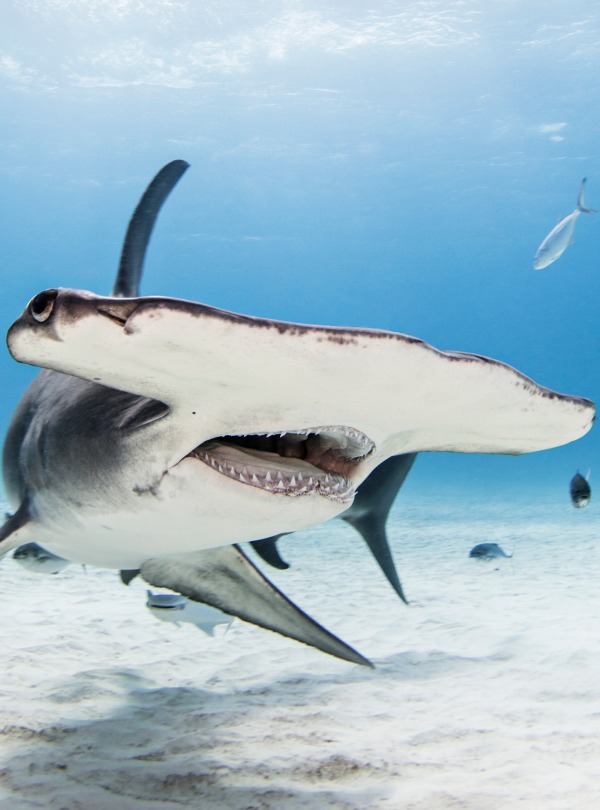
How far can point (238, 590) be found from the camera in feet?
10.6

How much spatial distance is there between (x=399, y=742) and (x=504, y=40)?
3401cm

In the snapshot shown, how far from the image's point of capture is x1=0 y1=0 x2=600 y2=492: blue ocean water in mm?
27953

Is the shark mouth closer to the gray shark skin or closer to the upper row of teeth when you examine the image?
the upper row of teeth

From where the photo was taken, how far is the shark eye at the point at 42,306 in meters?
1.37

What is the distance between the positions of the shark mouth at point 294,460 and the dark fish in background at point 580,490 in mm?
5388

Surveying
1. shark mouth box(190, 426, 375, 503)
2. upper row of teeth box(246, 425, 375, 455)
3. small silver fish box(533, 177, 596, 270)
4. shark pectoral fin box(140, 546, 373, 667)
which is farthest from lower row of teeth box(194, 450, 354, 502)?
small silver fish box(533, 177, 596, 270)

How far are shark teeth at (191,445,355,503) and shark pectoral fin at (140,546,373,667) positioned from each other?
43.3 inches

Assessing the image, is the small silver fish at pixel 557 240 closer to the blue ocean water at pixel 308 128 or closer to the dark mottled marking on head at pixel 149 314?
the dark mottled marking on head at pixel 149 314

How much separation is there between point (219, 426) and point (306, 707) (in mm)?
2337

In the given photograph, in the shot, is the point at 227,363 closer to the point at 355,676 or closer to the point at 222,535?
the point at 222,535

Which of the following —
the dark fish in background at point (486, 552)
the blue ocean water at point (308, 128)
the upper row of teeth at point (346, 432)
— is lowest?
the dark fish in background at point (486, 552)

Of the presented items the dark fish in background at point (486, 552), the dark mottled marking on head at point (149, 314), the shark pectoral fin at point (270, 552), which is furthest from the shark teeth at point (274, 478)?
the dark fish in background at point (486, 552)

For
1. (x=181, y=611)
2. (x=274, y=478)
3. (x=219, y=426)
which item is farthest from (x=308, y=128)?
(x=219, y=426)

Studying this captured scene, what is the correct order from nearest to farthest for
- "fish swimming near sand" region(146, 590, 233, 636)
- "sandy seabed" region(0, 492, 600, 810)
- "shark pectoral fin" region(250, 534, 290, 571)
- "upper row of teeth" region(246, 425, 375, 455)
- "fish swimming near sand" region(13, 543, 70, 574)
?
1. "upper row of teeth" region(246, 425, 375, 455)
2. "sandy seabed" region(0, 492, 600, 810)
3. "shark pectoral fin" region(250, 534, 290, 571)
4. "fish swimming near sand" region(146, 590, 233, 636)
5. "fish swimming near sand" region(13, 543, 70, 574)
